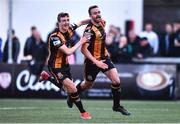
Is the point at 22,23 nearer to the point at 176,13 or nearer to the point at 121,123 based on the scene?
the point at 176,13

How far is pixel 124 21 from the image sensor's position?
86.4ft

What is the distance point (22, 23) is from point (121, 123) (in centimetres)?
1288

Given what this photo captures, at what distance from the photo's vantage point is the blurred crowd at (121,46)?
76.0ft

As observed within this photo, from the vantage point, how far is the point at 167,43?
24.7 metres

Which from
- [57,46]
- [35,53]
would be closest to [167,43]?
[35,53]

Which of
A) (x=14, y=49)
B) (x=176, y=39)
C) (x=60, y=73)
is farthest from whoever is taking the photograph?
(x=176, y=39)

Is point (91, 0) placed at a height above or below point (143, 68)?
above

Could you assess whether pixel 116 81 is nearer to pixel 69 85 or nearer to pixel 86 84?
pixel 86 84

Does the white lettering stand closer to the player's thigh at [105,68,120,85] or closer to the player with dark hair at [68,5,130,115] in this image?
the player with dark hair at [68,5,130,115]

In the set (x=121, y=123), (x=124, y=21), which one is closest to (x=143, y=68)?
(x=124, y=21)

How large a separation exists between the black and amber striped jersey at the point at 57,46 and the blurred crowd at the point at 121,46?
694cm

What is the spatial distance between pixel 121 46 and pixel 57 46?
8.29 metres

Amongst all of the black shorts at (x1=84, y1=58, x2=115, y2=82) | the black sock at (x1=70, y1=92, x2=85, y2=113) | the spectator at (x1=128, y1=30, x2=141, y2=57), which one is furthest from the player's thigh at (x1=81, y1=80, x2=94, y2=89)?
the spectator at (x1=128, y1=30, x2=141, y2=57)

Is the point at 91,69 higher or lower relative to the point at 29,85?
higher
